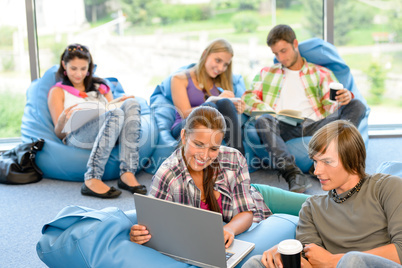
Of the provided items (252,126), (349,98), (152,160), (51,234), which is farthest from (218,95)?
(51,234)

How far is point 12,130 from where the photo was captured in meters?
4.75

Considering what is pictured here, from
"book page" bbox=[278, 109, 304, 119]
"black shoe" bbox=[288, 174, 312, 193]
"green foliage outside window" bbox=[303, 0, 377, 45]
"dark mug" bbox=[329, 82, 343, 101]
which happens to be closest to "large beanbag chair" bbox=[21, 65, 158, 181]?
"book page" bbox=[278, 109, 304, 119]

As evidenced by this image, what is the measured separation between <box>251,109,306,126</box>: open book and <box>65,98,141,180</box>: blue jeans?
82cm

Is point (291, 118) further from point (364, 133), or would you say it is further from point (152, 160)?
point (152, 160)

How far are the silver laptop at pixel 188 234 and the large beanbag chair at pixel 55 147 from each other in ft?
5.58

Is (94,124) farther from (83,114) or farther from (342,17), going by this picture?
(342,17)

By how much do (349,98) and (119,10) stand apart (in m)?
2.17

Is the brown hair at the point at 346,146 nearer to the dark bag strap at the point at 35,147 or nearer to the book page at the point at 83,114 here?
the book page at the point at 83,114

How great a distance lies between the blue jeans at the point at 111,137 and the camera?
11.0ft

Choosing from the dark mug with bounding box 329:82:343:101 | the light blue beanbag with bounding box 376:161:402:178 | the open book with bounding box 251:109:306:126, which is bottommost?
the light blue beanbag with bounding box 376:161:402:178

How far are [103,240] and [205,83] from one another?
1.95m

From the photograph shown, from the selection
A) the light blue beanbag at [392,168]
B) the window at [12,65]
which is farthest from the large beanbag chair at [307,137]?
the window at [12,65]

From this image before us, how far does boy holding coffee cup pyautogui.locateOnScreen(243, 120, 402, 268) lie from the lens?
1.76 metres

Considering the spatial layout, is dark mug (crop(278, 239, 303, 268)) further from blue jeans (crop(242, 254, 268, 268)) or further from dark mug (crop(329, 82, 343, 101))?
dark mug (crop(329, 82, 343, 101))
